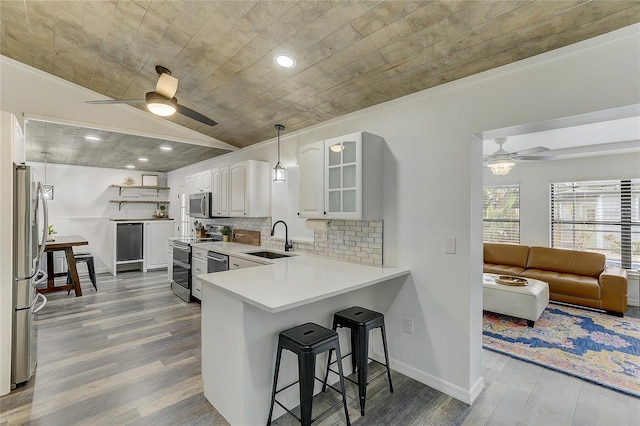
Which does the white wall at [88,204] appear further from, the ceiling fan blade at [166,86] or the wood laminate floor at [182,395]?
the ceiling fan blade at [166,86]

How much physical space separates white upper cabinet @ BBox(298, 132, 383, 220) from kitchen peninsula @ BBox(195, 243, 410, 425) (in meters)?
0.60

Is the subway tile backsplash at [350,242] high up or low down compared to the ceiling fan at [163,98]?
down

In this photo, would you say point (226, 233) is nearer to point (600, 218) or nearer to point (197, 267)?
point (197, 267)

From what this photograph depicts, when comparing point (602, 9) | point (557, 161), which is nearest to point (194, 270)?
point (602, 9)

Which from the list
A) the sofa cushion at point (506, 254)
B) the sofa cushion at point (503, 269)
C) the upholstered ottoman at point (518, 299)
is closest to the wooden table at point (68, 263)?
the upholstered ottoman at point (518, 299)

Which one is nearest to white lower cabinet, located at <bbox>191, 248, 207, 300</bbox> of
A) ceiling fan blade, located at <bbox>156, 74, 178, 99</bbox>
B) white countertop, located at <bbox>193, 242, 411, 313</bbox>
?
white countertop, located at <bbox>193, 242, 411, 313</bbox>

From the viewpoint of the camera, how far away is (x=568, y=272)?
4742 mm

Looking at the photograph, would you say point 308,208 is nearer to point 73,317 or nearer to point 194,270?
point 194,270

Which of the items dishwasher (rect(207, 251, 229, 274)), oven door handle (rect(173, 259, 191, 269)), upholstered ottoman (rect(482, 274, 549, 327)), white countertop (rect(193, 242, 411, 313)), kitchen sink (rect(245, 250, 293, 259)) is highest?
white countertop (rect(193, 242, 411, 313))

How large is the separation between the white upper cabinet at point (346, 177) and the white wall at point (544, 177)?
4.24 meters

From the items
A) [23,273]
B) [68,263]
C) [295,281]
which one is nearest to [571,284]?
[295,281]

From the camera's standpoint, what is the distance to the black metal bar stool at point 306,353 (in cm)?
183

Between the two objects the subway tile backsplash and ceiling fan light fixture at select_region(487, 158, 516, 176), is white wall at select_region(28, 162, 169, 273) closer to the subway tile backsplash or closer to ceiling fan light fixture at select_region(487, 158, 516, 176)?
the subway tile backsplash

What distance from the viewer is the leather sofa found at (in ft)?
13.1
